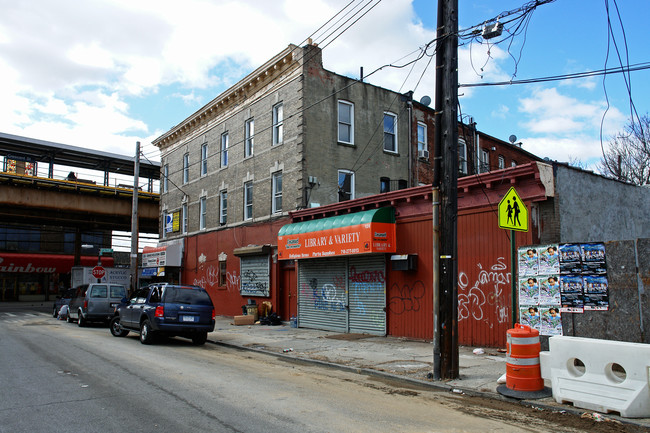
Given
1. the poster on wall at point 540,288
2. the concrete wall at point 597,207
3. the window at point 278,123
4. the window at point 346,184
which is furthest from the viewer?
the window at point 278,123

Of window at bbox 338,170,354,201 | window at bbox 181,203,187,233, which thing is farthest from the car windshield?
window at bbox 181,203,187,233

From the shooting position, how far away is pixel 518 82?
1137 centimetres

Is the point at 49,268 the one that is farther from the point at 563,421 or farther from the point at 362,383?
the point at 563,421

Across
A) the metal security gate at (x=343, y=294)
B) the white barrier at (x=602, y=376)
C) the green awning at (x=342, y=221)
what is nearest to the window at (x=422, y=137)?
the green awning at (x=342, y=221)

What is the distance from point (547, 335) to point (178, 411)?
7.18 m

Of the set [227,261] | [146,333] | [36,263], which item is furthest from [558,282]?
[36,263]

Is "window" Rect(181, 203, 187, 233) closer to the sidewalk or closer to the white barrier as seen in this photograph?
the sidewalk

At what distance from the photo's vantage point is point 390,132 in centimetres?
2341

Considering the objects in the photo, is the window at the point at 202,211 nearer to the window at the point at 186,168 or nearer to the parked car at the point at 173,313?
the window at the point at 186,168

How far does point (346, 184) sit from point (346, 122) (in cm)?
273

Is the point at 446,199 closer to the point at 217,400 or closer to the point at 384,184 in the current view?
the point at 217,400

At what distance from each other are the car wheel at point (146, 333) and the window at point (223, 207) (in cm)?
1199

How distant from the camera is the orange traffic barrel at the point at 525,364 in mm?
7641

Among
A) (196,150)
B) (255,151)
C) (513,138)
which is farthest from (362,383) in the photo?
(513,138)
